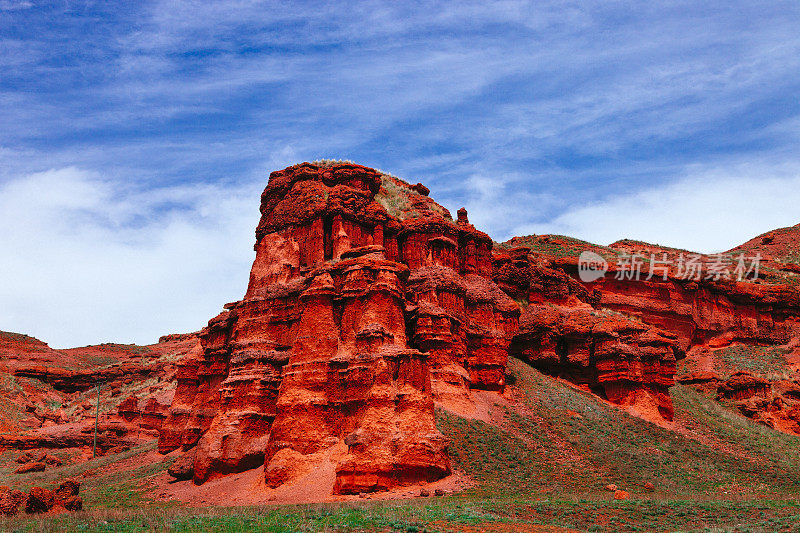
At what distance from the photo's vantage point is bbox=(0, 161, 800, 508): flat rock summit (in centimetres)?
2948

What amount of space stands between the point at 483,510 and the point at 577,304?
1594 inches

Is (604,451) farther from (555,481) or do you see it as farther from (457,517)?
(457,517)

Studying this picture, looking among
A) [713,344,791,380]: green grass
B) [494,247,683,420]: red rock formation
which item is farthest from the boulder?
[713,344,791,380]: green grass

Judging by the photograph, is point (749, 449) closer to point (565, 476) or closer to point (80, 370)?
point (565, 476)

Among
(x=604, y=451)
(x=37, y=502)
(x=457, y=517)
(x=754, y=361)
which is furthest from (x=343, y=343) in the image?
(x=754, y=361)

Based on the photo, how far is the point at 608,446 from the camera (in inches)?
1428

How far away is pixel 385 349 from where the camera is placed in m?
30.1

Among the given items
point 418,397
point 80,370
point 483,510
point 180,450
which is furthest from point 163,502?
point 80,370

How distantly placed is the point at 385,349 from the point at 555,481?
10.6m

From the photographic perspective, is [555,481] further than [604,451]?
No

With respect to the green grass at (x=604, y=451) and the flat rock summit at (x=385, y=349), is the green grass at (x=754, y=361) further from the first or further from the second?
the green grass at (x=604, y=451)

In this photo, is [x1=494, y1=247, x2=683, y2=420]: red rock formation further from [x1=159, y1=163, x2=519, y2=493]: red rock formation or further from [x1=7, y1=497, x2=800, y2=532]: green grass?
[x1=7, y1=497, x2=800, y2=532]: green grass

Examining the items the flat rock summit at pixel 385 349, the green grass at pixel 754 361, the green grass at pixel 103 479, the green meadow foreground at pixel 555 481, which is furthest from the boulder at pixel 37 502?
the green grass at pixel 754 361

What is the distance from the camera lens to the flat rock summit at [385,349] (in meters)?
29.5
